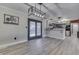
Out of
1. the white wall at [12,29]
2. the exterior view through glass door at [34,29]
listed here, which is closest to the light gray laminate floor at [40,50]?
the white wall at [12,29]

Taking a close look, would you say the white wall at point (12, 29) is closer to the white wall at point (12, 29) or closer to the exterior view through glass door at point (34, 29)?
the white wall at point (12, 29)

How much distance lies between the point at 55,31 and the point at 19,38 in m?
4.74

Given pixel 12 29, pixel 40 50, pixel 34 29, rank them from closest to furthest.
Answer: pixel 40 50 < pixel 12 29 < pixel 34 29

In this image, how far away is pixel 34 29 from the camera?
8.63 meters

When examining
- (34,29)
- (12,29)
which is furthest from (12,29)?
(34,29)

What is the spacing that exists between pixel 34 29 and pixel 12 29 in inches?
132

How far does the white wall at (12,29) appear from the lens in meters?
4.88

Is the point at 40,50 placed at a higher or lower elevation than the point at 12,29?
lower

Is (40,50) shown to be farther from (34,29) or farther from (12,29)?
(34,29)

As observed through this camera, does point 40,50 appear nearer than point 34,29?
Yes

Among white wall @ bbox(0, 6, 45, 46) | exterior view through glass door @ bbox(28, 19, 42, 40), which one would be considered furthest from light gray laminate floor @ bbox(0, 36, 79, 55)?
exterior view through glass door @ bbox(28, 19, 42, 40)

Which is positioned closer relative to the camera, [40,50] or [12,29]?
[40,50]

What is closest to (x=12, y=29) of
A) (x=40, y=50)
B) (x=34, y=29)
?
(x=40, y=50)

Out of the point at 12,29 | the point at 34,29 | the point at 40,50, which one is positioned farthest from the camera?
the point at 34,29
